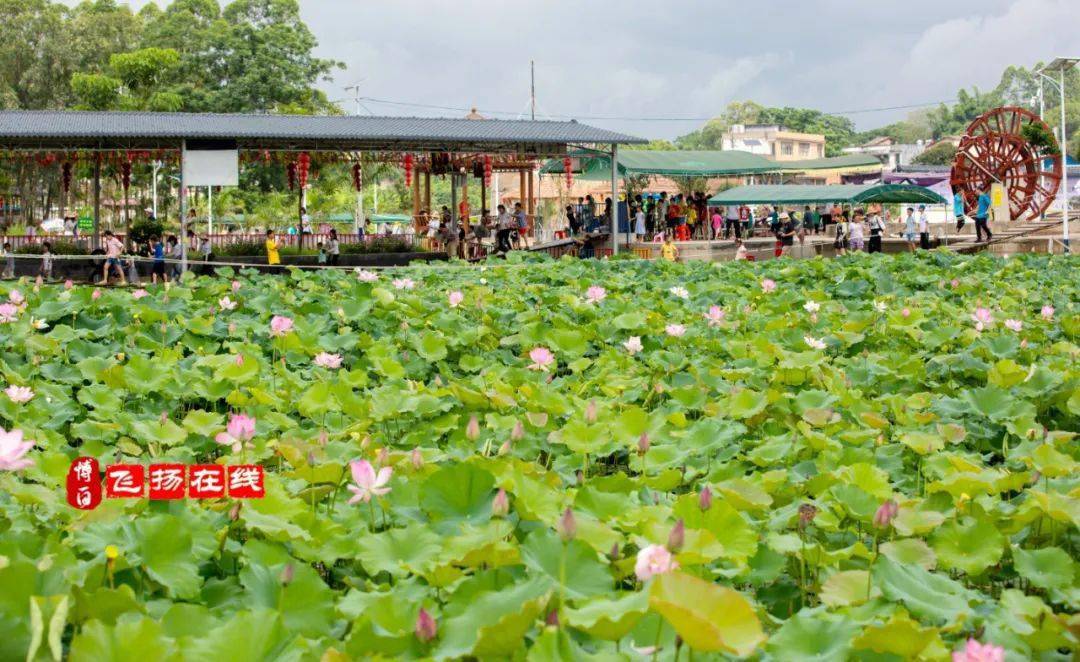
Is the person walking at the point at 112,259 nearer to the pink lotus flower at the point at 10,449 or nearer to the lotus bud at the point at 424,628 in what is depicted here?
the pink lotus flower at the point at 10,449

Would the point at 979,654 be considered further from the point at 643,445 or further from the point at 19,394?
the point at 19,394

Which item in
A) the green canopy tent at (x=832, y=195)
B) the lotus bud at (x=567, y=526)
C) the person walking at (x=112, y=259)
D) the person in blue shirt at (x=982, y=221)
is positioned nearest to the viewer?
the lotus bud at (x=567, y=526)

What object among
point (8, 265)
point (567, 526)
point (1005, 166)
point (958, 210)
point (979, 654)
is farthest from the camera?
point (1005, 166)

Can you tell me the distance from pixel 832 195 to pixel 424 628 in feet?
79.0

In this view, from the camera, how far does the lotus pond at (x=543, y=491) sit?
1565 millimetres

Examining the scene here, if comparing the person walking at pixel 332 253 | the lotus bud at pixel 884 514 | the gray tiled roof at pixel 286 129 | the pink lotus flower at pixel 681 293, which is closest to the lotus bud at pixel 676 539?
the lotus bud at pixel 884 514

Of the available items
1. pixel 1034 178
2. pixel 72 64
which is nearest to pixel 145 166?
pixel 72 64

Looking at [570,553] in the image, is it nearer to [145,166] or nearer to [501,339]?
[501,339]

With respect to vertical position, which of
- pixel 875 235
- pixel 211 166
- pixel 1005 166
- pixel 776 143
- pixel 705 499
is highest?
pixel 776 143

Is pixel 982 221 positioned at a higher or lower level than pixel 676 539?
higher

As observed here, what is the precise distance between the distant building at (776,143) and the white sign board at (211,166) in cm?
5535

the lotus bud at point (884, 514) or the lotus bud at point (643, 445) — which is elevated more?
the lotus bud at point (643, 445)

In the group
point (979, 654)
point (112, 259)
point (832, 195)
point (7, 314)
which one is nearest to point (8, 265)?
point (112, 259)

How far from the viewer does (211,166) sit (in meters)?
16.7
